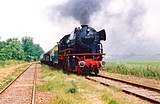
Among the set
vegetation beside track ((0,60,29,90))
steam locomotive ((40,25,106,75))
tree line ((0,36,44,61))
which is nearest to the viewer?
vegetation beside track ((0,60,29,90))

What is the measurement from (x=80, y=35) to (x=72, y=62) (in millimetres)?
2233

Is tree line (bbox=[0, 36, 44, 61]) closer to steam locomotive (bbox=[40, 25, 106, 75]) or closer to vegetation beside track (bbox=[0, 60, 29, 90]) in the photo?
vegetation beside track (bbox=[0, 60, 29, 90])

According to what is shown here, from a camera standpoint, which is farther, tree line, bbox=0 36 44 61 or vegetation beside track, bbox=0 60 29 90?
tree line, bbox=0 36 44 61

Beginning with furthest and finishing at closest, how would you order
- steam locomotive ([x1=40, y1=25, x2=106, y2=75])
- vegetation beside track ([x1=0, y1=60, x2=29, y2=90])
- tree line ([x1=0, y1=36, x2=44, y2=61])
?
tree line ([x1=0, y1=36, x2=44, y2=61]) < steam locomotive ([x1=40, y1=25, x2=106, y2=75]) < vegetation beside track ([x1=0, y1=60, x2=29, y2=90])

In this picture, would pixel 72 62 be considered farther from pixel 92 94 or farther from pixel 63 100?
pixel 63 100

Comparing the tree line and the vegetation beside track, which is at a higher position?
the tree line

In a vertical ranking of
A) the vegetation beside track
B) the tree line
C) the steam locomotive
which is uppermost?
the tree line

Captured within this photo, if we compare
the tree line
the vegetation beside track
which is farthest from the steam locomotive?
the tree line

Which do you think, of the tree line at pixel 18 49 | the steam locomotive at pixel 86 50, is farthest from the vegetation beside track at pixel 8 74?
the tree line at pixel 18 49

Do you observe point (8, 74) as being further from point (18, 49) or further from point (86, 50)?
point (18, 49)

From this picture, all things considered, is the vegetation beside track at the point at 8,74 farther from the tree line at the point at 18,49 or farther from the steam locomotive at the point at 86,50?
the tree line at the point at 18,49

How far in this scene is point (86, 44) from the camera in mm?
21203

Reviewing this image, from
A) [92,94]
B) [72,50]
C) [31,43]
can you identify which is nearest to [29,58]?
[31,43]

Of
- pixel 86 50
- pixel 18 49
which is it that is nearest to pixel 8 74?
pixel 86 50
